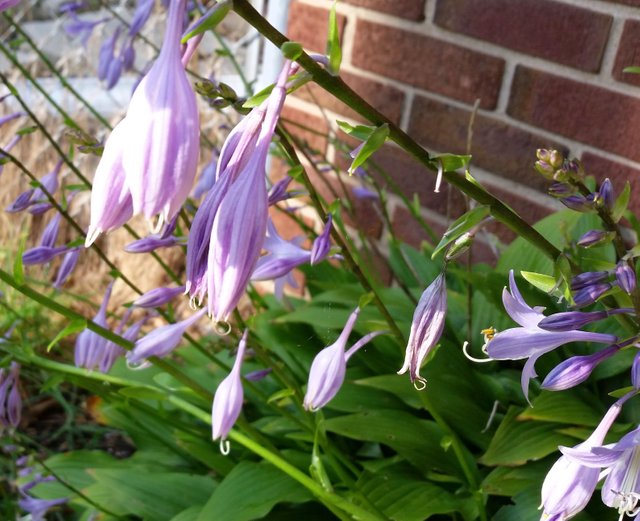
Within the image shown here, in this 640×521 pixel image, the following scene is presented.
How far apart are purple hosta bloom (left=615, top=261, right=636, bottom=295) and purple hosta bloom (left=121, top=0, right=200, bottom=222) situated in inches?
16.3

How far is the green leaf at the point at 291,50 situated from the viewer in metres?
0.58

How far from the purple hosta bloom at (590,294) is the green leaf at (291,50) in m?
0.36

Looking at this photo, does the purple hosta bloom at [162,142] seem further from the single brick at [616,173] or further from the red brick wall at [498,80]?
the single brick at [616,173]

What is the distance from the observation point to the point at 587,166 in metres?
1.76

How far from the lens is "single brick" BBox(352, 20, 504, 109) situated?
1.86m

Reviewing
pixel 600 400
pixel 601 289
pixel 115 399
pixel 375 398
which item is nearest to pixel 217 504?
pixel 115 399

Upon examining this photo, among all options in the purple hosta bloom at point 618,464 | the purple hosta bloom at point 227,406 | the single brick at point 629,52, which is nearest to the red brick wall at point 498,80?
the single brick at point 629,52

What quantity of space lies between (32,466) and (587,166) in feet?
4.57

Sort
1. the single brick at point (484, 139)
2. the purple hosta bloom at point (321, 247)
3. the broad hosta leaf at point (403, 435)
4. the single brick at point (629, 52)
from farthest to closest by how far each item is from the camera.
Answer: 1. the single brick at point (484, 139)
2. the single brick at point (629, 52)
3. the broad hosta leaf at point (403, 435)
4. the purple hosta bloom at point (321, 247)

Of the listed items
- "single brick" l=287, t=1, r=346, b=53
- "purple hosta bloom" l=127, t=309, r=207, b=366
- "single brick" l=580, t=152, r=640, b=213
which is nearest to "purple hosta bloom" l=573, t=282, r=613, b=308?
"purple hosta bloom" l=127, t=309, r=207, b=366

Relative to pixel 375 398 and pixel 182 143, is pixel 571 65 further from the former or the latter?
pixel 182 143

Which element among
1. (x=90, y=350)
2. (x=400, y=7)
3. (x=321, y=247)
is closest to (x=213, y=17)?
(x=321, y=247)

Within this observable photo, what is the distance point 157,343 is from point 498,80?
1123 mm

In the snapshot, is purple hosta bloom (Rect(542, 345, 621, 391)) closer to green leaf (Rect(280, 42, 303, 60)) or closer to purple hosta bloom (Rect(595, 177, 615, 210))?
purple hosta bloom (Rect(595, 177, 615, 210))
